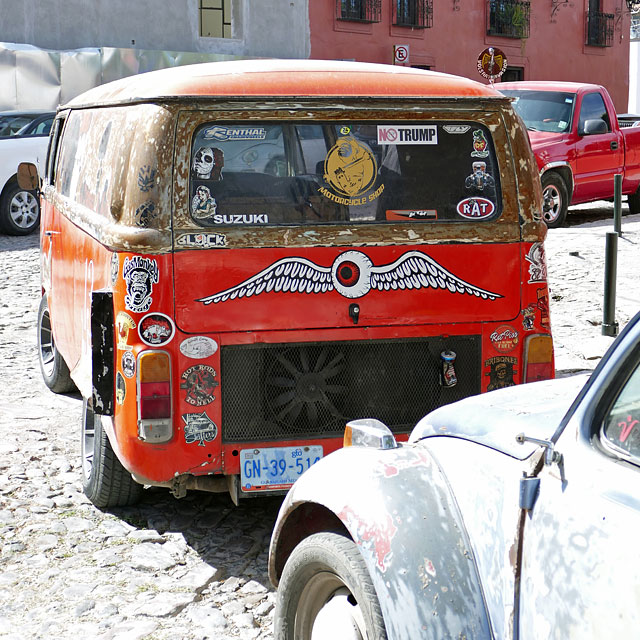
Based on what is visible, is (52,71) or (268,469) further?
(52,71)

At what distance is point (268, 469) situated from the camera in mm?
4320

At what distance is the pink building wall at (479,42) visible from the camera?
95.3 feet

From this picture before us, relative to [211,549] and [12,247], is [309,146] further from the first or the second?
[12,247]

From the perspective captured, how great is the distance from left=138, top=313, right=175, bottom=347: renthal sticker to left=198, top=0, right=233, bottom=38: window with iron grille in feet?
80.9

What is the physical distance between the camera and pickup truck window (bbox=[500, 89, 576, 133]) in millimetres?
14188

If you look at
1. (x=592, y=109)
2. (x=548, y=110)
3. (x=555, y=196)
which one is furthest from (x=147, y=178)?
(x=592, y=109)

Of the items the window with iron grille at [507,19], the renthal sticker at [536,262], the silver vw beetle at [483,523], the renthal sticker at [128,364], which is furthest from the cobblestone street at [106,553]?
the window with iron grille at [507,19]

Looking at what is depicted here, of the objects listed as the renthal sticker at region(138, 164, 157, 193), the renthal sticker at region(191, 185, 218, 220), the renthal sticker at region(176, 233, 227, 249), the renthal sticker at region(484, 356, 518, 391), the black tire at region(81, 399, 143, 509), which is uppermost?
the renthal sticker at region(138, 164, 157, 193)

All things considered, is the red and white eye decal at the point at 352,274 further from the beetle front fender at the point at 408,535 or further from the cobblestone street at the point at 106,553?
the beetle front fender at the point at 408,535

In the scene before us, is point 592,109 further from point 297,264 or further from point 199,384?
point 199,384

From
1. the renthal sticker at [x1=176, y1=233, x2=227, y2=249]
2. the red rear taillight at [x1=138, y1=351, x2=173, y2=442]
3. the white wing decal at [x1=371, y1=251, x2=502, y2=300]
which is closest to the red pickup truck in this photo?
the white wing decal at [x1=371, y1=251, x2=502, y2=300]

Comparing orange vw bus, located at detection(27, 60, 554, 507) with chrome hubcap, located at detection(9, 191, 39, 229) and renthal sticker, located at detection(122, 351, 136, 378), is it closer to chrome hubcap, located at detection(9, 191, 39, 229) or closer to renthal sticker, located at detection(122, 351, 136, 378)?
renthal sticker, located at detection(122, 351, 136, 378)

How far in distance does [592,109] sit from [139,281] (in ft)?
38.0

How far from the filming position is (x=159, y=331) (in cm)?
417
